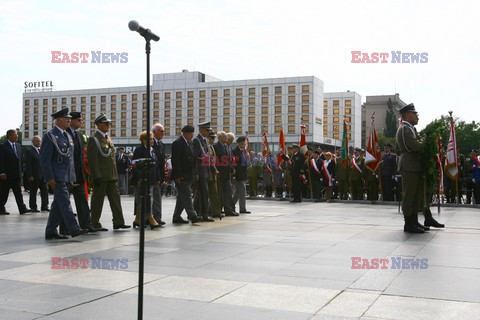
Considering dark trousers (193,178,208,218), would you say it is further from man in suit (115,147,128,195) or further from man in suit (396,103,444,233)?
man in suit (115,147,128,195)

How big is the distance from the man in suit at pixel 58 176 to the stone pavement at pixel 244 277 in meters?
0.32

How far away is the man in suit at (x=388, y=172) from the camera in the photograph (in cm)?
1988

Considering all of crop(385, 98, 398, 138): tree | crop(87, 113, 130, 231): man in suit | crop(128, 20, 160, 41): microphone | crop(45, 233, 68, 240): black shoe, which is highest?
crop(385, 98, 398, 138): tree

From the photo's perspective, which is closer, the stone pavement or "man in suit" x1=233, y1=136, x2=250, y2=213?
the stone pavement

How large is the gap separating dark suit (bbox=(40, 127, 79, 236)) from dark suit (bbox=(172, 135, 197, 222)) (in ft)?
9.05

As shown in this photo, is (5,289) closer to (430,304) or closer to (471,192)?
(430,304)

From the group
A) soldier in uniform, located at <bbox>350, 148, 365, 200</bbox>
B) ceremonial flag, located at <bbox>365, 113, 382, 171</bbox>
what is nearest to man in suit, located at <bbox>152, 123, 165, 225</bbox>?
ceremonial flag, located at <bbox>365, 113, 382, 171</bbox>

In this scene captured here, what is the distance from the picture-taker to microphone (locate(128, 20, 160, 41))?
4.30 m

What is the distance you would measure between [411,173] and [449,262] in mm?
3551

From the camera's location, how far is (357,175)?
22.0 metres

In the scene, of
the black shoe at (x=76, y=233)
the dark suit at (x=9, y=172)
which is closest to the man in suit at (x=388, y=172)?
the dark suit at (x=9, y=172)

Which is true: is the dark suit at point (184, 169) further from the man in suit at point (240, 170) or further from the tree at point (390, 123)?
the tree at point (390, 123)

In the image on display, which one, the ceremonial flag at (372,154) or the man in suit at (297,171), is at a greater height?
the ceremonial flag at (372,154)

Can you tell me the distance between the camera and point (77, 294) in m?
5.09
